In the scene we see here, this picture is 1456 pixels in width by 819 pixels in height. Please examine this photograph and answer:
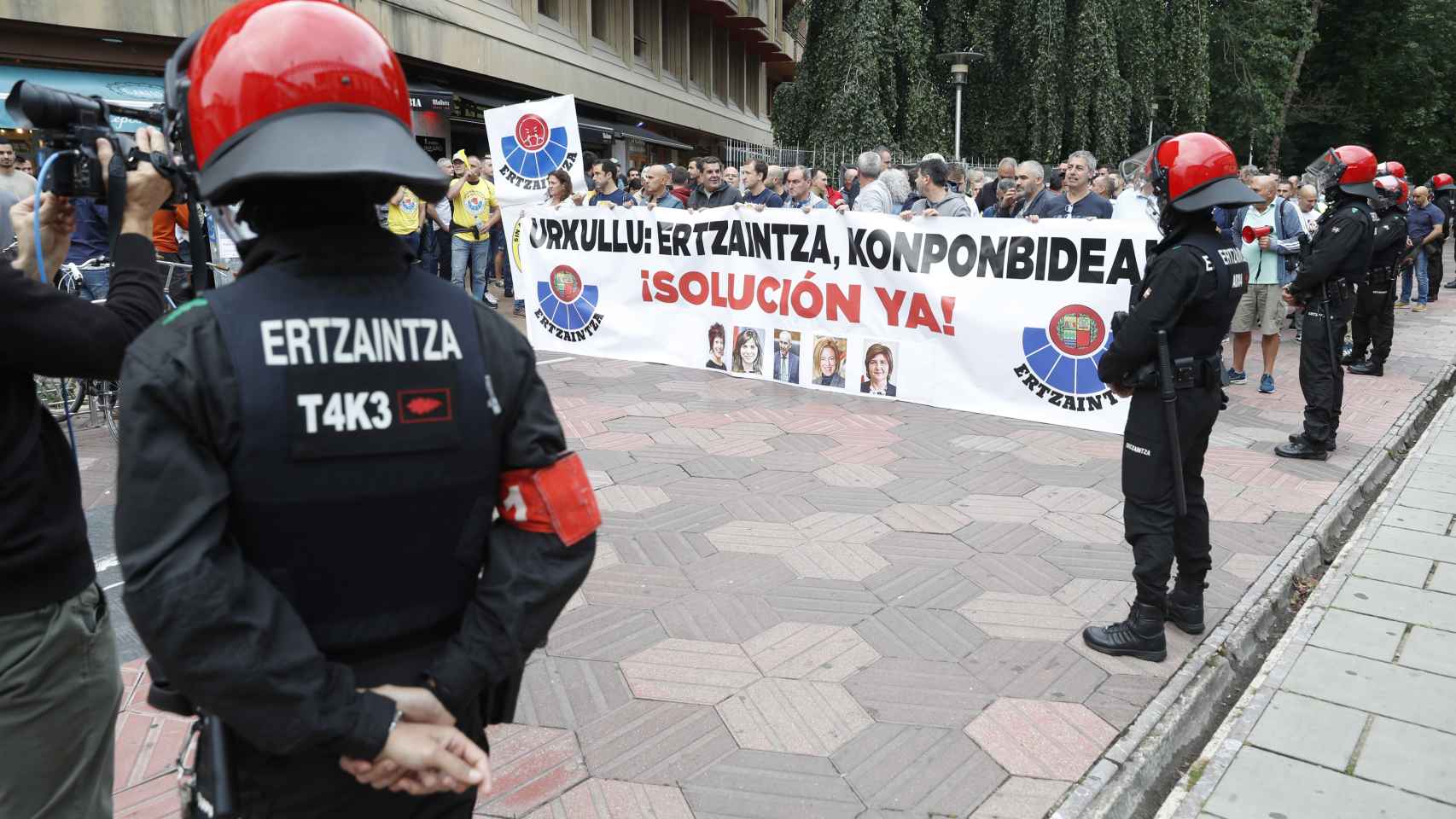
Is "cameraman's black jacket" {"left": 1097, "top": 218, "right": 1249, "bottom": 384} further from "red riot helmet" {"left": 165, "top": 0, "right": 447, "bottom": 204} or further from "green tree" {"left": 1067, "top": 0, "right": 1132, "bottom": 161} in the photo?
"green tree" {"left": 1067, "top": 0, "right": 1132, "bottom": 161}

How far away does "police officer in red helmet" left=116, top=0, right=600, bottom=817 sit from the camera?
1315 millimetres

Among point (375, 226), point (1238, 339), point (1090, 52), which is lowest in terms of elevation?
point (1238, 339)

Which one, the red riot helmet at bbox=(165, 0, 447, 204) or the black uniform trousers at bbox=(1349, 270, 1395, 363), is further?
the black uniform trousers at bbox=(1349, 270, 1395, 363)

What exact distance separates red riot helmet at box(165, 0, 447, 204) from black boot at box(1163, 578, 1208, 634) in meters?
3.72

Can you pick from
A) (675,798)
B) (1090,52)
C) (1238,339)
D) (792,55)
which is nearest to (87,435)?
(675,798)

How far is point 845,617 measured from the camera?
4.21m

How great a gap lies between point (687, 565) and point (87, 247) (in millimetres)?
5973

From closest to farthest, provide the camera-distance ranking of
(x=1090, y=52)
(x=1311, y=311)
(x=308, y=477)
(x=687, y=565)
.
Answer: (x=308, y=477)
(x=687, y=565)
(x=1311, y=311)
(x=1090, y=52)

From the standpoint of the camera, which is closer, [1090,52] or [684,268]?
[684,268]

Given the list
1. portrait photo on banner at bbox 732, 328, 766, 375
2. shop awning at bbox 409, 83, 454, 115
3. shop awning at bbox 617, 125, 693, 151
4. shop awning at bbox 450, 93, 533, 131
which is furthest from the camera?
shop awning at bbox 617, 125, 693, 151

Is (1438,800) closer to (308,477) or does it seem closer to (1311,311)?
(308,477)

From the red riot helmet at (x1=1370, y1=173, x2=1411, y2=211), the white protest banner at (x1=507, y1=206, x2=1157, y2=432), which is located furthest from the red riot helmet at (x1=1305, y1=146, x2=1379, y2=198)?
the red riot helmet at (x1=1370, y1=173, x2=1411, y2=211)

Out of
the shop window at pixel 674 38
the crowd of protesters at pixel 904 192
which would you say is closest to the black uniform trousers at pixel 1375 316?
the crowd of protesters at pixel 904 192

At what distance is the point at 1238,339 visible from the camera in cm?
934
